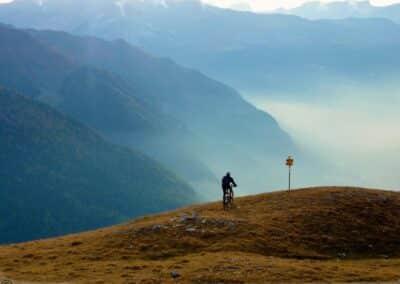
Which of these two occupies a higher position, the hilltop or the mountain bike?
the mountain bike

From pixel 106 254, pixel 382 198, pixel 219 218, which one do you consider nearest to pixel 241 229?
pixel 219 218

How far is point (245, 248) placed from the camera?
46.4 m

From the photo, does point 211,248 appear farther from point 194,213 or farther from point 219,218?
point 194,213

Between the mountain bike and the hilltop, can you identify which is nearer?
the hilltop

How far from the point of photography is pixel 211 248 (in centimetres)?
4634

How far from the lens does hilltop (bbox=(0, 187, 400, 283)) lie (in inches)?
1523

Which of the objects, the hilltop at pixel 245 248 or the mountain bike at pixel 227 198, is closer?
the hilltop at pixel 245 248

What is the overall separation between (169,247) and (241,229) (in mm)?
8141

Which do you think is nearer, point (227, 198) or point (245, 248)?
point (245, 248)

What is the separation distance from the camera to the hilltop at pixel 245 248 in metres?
38.7

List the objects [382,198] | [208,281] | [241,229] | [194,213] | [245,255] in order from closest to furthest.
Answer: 1. [208,281]
2. [245,255]
3. [241,229]
4. [194,213]
5. [382,198]

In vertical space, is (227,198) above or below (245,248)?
above

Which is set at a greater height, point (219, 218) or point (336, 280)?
point (219, 218)

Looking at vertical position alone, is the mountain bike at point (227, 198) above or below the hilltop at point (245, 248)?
above
